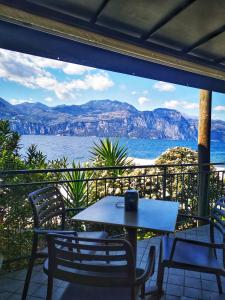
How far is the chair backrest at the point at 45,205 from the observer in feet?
7.61

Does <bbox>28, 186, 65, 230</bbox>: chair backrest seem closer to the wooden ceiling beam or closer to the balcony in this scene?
the balcony

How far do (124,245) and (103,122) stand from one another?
116 ft

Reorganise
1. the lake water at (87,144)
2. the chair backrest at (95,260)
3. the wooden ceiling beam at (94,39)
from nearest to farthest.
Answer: the chair backrest at (95,260) → the wooden ceiling beam at (94,39) → the lake water at (87,144)

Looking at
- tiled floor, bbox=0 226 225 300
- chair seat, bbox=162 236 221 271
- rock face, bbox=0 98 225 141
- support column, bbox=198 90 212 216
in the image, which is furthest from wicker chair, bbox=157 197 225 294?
rock face, bbox=0 98 225 141

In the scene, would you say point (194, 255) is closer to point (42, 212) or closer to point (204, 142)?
point (42, 212)

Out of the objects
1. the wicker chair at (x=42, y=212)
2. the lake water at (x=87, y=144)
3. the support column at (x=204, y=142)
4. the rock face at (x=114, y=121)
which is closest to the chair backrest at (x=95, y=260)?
the wicker chair at (x=42, y=212)

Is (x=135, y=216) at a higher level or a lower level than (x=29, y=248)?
higher

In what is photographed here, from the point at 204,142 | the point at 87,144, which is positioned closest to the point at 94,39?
the point at 204,142

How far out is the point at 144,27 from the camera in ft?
8.08

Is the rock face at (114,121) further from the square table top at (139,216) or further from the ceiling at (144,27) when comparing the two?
the square table top at (139,216)

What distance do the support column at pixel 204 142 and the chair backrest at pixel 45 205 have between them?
3.26 metres

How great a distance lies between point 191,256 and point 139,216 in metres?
0.60

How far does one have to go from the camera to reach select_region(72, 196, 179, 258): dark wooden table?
195 cm

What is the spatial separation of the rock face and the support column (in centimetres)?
2370
